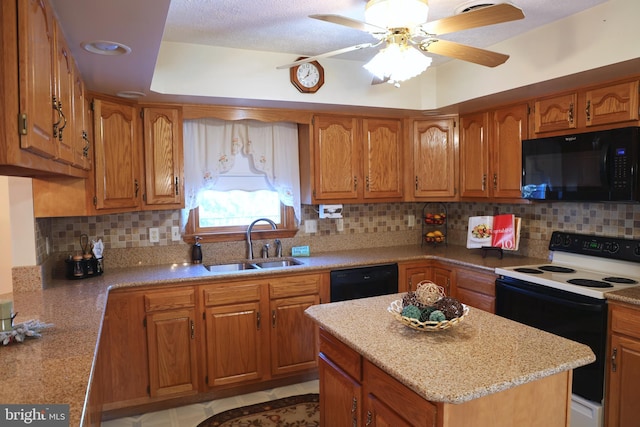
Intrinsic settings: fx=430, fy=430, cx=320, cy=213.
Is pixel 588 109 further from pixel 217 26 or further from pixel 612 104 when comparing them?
pixel 217 26

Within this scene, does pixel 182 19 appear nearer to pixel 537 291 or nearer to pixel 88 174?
pixel 88 174

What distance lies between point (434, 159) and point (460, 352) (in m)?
2.53

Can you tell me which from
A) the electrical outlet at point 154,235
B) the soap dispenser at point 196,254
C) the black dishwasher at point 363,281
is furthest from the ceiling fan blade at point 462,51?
the electrical outlet at point 154,235

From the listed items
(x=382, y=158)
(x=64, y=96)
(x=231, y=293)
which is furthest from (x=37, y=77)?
(x=382, y=158)

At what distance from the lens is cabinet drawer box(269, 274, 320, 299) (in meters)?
3.14

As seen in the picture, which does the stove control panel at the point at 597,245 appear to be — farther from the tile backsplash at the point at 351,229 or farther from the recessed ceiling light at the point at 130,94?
the recessed ceiling light at the point at 130,94

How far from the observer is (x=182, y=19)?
2.50 metres

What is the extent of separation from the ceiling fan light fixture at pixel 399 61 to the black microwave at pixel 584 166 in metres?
1.43

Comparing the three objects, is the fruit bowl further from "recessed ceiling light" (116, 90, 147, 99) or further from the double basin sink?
"recessed ceiling light" (116, 90, 147, 99)

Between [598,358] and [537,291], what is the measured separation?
50 cm

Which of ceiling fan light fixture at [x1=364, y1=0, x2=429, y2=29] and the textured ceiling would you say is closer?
the textured ceiling

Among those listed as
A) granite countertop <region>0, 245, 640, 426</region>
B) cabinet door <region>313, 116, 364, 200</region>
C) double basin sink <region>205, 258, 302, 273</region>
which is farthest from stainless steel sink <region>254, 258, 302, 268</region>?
cabinet door <region>313, 116, 364, 200</region>

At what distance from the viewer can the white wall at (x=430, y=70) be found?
2406 millimetres

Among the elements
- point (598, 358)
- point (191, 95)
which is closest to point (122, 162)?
point (191, 95)
